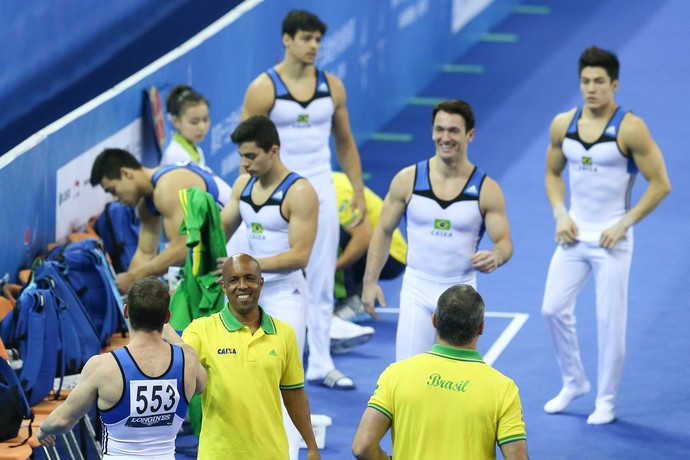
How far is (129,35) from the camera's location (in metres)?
11.7

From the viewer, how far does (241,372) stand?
6.25 metres

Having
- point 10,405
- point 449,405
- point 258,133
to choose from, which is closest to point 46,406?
point 10,405

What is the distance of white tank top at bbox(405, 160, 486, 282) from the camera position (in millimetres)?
8203

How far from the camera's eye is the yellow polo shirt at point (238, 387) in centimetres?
625

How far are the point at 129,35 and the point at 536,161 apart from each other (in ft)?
18.7

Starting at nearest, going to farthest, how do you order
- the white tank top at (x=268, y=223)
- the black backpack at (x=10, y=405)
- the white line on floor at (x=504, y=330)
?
the black backpack at (x=10, y=405)
the white tank top at (x=268, y=223)
the white line on floor at (x=504, y=330)

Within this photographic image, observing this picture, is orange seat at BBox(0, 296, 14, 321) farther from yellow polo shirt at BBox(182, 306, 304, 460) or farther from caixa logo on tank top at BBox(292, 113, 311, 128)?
caixa logo on tank top at BBox(292, 113, 311, 128)

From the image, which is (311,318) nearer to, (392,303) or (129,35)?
(392,303)

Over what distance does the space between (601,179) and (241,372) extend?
3792 mm

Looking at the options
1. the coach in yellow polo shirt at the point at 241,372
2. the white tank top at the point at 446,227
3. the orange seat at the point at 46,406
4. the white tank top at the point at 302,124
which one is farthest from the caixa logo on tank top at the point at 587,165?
the orange seat at the point at 46,406

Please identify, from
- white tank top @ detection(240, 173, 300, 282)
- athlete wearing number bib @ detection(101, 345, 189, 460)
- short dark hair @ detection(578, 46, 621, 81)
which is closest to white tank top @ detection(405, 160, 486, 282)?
white tank top @ detection(240, 173, 300, 282)

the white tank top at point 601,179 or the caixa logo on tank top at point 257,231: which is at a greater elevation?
the white tank top at point 601,179

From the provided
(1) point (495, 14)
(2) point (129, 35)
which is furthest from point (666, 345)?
(1) point (495, 14)

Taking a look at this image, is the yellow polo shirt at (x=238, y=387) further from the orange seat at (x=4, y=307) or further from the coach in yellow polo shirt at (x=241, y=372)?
the orange seat at (x=4, y=307)
